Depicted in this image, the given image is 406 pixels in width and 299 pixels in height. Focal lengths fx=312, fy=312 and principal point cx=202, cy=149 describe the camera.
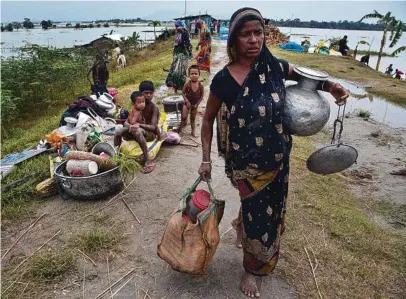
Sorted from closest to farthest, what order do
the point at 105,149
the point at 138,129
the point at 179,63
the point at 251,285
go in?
the point at 251,285 < the point at 105,149 < the point at 138,129 < the point at 179,63

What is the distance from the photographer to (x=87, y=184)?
132 inches

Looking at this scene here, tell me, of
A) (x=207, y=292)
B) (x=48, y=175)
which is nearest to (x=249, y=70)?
(x=207, y=292)

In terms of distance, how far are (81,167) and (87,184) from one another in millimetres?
209

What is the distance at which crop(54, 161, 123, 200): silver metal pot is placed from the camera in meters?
3.33

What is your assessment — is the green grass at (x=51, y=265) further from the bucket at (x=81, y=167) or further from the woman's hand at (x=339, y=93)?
the woman's hand at (x=339, y=93)

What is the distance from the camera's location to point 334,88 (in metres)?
1.99

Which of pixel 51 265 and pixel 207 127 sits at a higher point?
pixel 207 127

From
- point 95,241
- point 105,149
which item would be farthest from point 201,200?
point 105,149

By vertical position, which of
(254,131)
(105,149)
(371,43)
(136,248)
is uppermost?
(254,131)

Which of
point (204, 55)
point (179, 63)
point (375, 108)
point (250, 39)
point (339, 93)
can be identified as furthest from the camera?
point (204, 55)

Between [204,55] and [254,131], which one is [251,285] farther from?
[204,55]

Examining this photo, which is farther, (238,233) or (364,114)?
(364,114)

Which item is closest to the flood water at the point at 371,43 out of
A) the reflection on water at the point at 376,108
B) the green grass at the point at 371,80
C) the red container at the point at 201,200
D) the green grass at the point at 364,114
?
the green grass at the point at 371,80

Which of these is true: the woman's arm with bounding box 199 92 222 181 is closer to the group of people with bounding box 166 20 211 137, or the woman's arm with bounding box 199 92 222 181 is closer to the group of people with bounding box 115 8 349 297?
the group of people with bounding box 115 8 349 297
